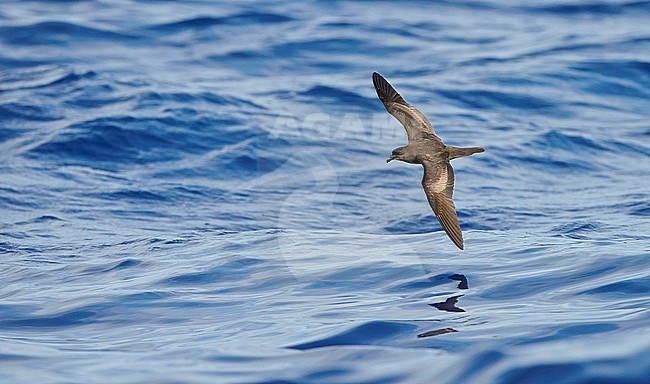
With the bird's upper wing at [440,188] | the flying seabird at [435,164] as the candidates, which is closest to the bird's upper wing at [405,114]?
the flying seabird at [435,164]

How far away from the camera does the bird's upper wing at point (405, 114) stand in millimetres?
7867

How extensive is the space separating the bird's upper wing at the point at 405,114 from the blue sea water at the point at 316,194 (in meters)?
1.09

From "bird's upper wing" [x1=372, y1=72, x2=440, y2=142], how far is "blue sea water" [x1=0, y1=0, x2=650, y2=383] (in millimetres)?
1088

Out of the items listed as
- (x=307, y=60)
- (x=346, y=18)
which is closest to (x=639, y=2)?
(x=346, y=18)

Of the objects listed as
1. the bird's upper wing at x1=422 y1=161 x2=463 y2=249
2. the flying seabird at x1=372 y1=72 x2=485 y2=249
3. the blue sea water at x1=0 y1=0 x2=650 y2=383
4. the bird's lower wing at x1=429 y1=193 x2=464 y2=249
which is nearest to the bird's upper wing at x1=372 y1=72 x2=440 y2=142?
the flying seabird at x1=372 y1=72 x2=485 y2=249

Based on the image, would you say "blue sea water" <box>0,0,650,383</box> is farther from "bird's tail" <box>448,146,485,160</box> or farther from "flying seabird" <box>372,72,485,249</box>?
"bird's tail" <box>448,146,485,160</box>

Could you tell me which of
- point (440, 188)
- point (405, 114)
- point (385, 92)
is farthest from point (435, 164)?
point (385, 92)

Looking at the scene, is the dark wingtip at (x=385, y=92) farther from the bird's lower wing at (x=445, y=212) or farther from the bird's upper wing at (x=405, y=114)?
the bird's lower wing at (x=445, y=212)

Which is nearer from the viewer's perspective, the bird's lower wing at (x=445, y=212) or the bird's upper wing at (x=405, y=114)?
the bird's lower wing at (x=445, y=212)

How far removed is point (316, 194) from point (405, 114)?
5.33 meters

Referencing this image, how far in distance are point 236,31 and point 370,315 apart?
1401 cm

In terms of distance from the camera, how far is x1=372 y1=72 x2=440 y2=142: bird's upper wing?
7.87 metres

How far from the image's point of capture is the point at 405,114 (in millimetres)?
8008

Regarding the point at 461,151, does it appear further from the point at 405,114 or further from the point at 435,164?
the point at 405,114
